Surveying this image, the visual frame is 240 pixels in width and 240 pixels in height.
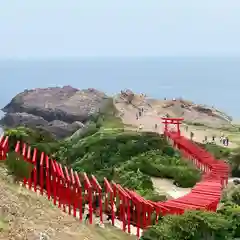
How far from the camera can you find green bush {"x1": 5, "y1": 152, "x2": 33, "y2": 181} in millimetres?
18953

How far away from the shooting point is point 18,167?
19156 mm

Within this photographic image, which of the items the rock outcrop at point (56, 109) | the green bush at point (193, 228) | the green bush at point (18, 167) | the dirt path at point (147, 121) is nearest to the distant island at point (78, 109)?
the rock outcrop at point (56, 109)

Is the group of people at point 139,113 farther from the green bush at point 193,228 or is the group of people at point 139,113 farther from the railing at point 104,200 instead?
the green bush at point 193,228

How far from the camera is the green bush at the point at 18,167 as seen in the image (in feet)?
62.2

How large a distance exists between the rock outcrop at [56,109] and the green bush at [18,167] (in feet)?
138

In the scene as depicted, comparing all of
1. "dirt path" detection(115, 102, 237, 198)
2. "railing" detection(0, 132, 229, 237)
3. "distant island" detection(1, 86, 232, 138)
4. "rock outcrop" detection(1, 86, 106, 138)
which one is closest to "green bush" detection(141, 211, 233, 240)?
"railing" detection(0, 132, 229, 237)

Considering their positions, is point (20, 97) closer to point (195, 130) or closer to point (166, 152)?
point (195, 130)

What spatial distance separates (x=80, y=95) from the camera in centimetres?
7412

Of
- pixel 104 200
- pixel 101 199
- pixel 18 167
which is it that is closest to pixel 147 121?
pixel 104 200

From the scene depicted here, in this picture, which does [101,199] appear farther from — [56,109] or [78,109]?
[56,109]

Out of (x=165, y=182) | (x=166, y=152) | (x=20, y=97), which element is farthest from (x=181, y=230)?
(x=20, y=97)

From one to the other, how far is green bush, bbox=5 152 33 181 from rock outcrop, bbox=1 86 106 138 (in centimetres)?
4212

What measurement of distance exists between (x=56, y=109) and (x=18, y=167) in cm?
5244

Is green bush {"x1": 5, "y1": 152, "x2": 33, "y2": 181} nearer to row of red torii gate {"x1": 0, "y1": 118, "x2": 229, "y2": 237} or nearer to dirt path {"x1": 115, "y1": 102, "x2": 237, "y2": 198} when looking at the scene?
row of red torii gate {"x1": 0, "y1": 118, "x2": 229, "y2": 237}
